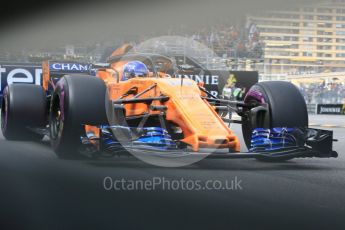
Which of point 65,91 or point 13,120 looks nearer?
point 65,91

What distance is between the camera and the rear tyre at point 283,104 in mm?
6035

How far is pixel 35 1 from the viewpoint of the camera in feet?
18.1

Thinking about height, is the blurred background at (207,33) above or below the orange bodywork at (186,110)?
above

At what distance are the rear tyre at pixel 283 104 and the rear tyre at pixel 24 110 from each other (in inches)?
131

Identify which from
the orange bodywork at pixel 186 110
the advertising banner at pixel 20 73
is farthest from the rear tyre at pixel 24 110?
the advertising banner at pixel 20 73

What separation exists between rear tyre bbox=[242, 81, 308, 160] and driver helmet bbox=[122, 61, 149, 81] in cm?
142

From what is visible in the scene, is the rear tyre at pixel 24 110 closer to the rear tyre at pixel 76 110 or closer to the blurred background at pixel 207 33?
the blurred background at pixel 207 33

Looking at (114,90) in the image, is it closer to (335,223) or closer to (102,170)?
(102,170)

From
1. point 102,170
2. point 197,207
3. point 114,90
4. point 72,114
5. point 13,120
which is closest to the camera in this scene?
point 197,207

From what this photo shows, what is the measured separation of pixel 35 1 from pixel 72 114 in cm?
121

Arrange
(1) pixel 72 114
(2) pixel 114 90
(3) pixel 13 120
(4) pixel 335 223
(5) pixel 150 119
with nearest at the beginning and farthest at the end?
(4) pixel 335 223 → (1) pixel 72 114 → (5) pixel 150 119 → (2) pixel 114 90 → (3) pixel 13 120

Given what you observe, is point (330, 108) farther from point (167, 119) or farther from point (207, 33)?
point (167, 119)

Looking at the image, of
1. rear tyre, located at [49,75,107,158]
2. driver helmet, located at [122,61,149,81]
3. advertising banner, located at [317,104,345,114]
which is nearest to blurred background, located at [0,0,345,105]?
advertising banner, located at [317,104,345,114]

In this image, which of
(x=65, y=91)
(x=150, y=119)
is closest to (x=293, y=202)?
(x=150, y=119)
